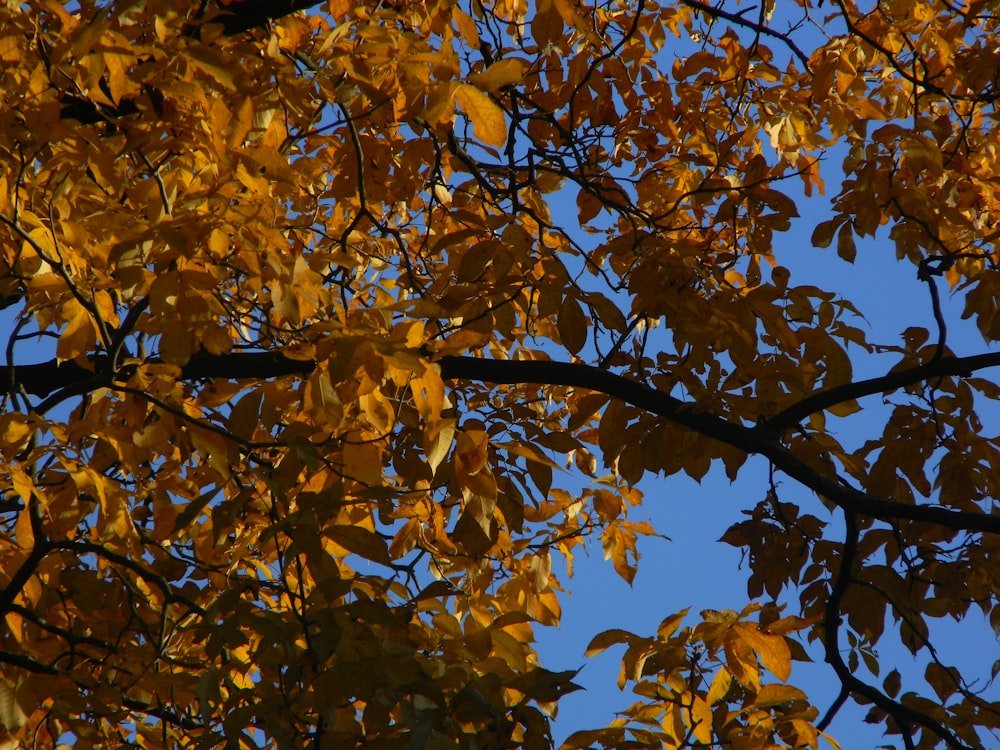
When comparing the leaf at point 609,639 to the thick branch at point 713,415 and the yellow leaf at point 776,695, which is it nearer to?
the yellow leaf at point 776,695

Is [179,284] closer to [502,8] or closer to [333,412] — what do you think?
[333,412]

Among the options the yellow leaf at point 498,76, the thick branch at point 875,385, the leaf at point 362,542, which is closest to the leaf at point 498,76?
the yellow leaf at point 498,76

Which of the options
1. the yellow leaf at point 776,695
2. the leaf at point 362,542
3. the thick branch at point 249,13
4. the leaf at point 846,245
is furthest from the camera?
the leaf at point 846,245

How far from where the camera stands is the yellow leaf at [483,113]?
184 centimetres

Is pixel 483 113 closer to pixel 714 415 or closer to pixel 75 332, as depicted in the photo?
pixel 75 332

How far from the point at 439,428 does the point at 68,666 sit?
5.57 feet

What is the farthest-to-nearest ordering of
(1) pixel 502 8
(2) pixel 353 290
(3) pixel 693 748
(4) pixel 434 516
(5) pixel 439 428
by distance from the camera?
(1) pixel 502 8, (2) pixel 353 290, (4) pixel 434 516, (3) pixel 693 748, (5) pixel 439 428

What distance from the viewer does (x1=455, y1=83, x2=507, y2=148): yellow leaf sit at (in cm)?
184

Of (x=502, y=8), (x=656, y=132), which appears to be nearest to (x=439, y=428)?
(x=656, y=132)

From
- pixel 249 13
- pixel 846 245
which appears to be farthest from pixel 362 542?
pixel 846 245

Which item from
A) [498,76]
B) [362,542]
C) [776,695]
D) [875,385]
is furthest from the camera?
[875,385]

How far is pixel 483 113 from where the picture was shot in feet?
6.09

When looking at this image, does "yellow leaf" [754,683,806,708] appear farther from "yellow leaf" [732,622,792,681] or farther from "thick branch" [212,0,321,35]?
"thick branch" [212,0,321,35]

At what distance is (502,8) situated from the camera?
4715 mm
